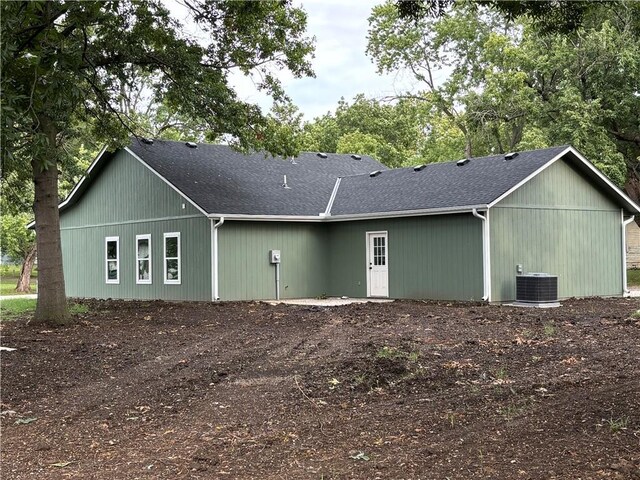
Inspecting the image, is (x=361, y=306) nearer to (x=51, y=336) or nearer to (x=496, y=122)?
(x=51, y=336)

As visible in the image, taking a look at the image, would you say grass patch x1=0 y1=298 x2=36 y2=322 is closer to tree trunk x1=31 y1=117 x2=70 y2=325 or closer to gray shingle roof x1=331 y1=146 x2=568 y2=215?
tree trunk x1=31 y1=117 x2=70 y2=325

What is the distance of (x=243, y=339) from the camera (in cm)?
1106

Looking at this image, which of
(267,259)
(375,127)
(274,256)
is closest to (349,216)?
(274,256)

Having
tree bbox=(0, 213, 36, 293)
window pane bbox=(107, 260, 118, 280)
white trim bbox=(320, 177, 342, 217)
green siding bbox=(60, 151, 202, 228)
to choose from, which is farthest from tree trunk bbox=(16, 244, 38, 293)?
white trim bbox=(320, 177, 342, 217)

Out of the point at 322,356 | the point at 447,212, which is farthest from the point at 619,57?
the point at 322,356

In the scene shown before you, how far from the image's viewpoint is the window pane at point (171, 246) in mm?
19566

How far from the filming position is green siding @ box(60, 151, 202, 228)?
19770 mm

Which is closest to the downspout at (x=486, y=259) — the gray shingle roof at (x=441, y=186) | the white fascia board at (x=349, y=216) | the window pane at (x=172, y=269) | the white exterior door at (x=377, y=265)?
the white fascia board at (x=349, y=216)

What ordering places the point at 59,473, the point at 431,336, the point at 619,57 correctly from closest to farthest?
the point at 59,473 → the point at 431,336 → the point at 619,57

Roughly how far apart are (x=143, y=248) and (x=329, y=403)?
1525 cm

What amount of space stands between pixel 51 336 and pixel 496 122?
75.9ft

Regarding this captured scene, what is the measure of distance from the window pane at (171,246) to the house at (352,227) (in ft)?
0.15

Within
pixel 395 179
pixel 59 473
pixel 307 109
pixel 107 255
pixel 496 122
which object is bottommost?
pixel 59 473

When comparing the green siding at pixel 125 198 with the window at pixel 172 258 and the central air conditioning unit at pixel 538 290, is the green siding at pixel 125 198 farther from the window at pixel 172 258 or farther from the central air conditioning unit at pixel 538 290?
the central air conditioning unit at pixel 538 290
